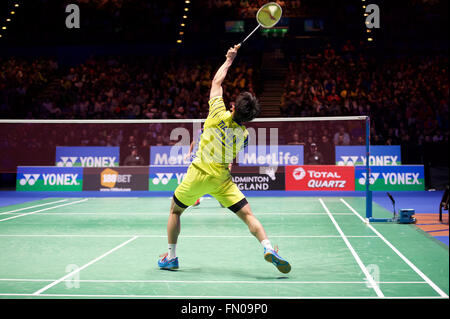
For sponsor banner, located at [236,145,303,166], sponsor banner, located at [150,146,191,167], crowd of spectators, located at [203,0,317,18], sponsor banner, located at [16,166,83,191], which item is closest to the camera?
sponsor banner, located at [16,166,83,191]

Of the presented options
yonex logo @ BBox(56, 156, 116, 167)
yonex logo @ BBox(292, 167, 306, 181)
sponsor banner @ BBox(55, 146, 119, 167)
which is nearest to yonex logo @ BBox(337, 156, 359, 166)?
yonex logo @ BBox(292, 167, 306, 181)

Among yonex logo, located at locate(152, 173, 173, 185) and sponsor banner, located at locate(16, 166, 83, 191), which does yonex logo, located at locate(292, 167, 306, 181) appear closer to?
yonex logo, located at locate(152, 173, 173, 185)

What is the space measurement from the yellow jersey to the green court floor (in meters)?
1.18

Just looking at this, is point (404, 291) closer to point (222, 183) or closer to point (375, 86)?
point (222, 183)


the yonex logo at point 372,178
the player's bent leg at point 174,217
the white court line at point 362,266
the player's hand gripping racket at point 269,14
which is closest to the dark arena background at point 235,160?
the white court line at point 362,266

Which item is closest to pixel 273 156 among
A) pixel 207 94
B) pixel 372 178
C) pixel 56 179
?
pixel 372 178

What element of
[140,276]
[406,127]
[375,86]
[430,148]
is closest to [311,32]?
[375,86]

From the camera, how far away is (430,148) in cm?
1677

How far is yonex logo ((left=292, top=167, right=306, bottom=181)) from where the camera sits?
14.4 metres

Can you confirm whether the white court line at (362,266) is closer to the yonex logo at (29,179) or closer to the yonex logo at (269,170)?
the yonex logo at (269,170)

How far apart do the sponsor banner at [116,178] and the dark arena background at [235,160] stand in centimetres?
3

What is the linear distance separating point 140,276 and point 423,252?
3651 millimetres

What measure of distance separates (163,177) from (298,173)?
4.08m

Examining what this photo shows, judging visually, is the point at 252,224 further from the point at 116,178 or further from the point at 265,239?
the point at 116,178
